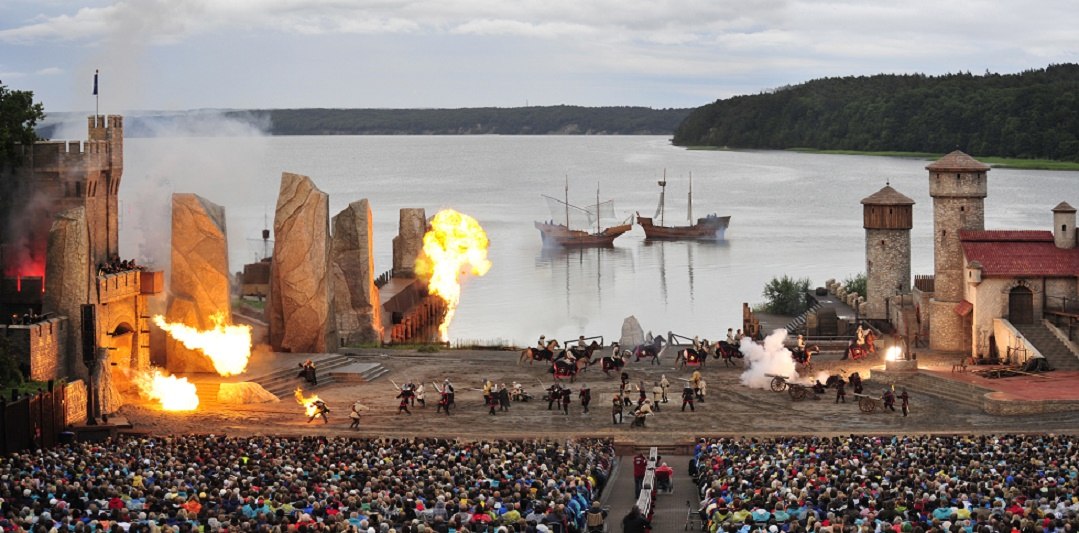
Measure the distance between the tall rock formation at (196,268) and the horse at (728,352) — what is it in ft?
53.9

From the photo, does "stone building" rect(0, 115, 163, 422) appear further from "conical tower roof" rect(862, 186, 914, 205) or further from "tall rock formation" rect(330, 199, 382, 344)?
"conical tower roof" rect(862, 186, 914, 205)

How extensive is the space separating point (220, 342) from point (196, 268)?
290 centimetres

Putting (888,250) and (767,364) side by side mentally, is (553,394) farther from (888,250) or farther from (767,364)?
(888,250)

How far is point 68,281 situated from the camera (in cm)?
4291

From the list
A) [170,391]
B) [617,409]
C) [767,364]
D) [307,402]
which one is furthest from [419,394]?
[767,364]

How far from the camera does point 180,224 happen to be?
48750 mm

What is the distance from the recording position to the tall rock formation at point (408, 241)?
8094 centimetres

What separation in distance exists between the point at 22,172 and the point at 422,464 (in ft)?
78.2

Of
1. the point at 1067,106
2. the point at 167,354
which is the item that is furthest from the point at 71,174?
the point at 1067,106

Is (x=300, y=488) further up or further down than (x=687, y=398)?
further up

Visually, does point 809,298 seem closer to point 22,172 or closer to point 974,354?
point 974,354

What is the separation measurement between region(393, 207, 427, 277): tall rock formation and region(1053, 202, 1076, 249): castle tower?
126ft

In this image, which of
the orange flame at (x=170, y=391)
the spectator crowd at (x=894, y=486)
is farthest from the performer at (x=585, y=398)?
the orange flame at (x=170, y=391)

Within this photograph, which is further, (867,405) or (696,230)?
(696,230)
